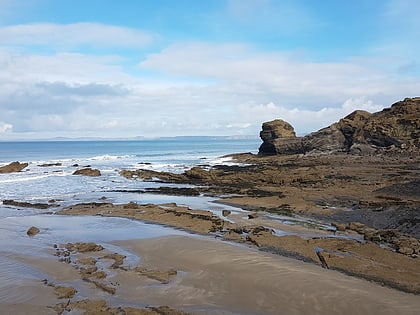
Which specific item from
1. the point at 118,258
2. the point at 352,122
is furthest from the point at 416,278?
the point at 352,122

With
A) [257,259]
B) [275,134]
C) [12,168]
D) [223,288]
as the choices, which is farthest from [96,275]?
[275,134]

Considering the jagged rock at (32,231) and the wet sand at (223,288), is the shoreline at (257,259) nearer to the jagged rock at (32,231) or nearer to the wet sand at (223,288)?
the wet sand at (223,288)

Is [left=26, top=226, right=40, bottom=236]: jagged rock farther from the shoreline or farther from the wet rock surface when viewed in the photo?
the wet rock surface

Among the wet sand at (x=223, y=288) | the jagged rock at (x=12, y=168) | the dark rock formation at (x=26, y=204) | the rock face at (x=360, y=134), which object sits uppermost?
the rock face at (x=360, y=134)

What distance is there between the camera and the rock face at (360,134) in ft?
144

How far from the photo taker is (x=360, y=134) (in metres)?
47.4

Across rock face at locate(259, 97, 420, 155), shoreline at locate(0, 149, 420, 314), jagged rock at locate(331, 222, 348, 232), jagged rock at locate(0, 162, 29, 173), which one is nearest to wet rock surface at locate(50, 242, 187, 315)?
shoreline at locate(0, 149, 420, 314)

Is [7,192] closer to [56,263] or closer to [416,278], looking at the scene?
[56,263]

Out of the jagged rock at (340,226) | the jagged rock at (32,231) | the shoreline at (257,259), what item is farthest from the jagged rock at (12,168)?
the jagged rock at (340,226)

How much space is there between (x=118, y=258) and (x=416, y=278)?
6880mm

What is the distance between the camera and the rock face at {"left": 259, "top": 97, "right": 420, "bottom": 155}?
4397 centimetres

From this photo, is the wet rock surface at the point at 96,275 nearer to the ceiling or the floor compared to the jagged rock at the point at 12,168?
nearer to the floor

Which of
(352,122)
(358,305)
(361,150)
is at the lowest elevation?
(358,305)

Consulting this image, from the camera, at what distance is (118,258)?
995 cm
